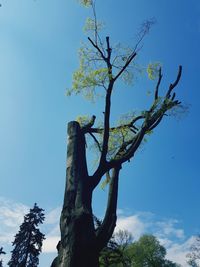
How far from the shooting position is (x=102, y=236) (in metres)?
5.29

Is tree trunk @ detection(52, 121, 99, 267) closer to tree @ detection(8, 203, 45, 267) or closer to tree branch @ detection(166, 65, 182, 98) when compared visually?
tree branch @ detection(166, 65, 182, 98)

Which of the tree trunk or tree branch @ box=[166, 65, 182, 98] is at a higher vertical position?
tree branch @ box=[166, 65, 182, 98]

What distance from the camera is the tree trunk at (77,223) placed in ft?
14.1

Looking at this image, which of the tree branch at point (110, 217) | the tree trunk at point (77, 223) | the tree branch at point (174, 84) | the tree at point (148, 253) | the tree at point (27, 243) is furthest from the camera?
the tree at point (148, 253)

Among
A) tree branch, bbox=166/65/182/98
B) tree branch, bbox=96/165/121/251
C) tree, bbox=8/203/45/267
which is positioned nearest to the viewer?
tree branch, bbox=96/165/121/251

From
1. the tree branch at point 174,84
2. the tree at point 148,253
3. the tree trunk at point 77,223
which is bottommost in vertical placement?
the tree trunk at point 77,223

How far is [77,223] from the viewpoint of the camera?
4.57 m

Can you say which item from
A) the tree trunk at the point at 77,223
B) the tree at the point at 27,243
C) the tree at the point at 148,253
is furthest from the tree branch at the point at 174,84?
the tree at the point at 148,253

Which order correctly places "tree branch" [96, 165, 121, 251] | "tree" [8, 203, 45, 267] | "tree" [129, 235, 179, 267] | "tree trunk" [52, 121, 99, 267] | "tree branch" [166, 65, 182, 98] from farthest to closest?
"tree" [129, 235, 179, 267] → "tree" [8, 203, 45, 267] → "tree branch" [166, 65, 182, 98] → "tree branch" [96, 165, 121, 251] → "tree trunk" [52, 121, 99, 267]

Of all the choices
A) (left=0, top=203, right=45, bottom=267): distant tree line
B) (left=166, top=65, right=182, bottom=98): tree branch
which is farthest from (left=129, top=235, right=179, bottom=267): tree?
(left=166, top=65, right=182, bottom=98): tree branch

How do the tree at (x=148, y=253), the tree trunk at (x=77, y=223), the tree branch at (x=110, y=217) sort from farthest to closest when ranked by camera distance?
the tree at (x=148, y=253) → the tree branch at (x=110, y=217) → the tree trunk at (x=77, y=223)

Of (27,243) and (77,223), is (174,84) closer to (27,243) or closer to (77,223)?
(77,223)

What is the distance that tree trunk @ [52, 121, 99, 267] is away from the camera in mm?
4285

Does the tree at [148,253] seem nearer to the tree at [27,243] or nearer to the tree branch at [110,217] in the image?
the tree at [27,243]
